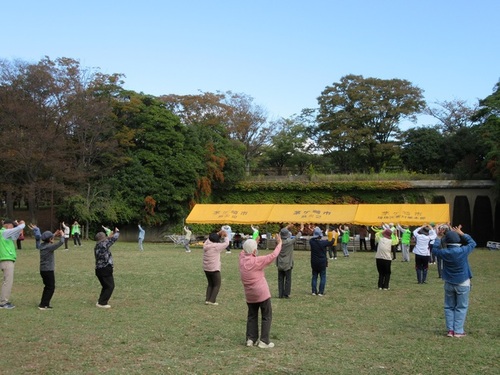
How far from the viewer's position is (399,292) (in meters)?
14.6

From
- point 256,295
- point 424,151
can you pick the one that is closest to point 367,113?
point 424,151

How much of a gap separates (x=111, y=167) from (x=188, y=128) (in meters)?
6.43

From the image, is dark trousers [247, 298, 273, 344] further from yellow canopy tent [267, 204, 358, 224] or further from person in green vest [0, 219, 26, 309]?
yellow canopy tent [267, 204, 358, 224]

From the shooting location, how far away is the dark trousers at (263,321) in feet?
27.3

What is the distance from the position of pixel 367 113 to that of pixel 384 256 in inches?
1478

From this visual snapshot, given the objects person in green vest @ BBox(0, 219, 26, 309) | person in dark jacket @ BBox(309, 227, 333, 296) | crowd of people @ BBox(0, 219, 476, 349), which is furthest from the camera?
person in dark jacket @ BBox(309, 227, 333, 296)

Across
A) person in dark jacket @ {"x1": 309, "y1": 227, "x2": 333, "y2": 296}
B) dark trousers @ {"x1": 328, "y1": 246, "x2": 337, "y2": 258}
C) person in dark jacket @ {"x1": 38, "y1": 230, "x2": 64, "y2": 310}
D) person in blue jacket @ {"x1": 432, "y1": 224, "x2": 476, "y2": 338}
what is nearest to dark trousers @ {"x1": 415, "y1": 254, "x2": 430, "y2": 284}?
person in dark jacket @ {"x1": 309, "y1": 227, "x2": 333, "y2": 296}

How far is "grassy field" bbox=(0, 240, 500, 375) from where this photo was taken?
733cm

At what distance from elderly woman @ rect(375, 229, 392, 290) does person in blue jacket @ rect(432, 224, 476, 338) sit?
547 centimetres

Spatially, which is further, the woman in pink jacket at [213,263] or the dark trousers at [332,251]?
the dark trousers at [332,251]

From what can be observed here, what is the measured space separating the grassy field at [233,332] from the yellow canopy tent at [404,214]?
14.4 m

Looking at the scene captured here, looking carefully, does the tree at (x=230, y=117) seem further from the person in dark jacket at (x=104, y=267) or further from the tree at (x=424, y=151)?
the person in dark jacket at (x=104, y=267)

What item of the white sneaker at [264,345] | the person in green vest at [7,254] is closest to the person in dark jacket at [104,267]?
the person in green vest at [7,254]

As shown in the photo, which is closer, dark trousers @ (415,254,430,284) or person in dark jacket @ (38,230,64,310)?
person in dark jacket @ (38,230,64,310)
